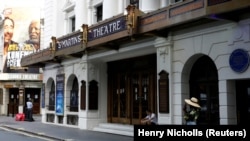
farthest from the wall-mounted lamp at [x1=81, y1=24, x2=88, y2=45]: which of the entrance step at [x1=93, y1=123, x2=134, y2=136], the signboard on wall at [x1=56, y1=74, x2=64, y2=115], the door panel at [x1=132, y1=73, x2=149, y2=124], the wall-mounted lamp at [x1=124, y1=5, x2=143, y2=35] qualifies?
the signboard on wall at [x1=56, y1=74, x2=64, y2=115]

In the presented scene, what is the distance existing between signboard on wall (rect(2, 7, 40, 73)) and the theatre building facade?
19.3 metres

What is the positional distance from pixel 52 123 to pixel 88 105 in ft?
17.8

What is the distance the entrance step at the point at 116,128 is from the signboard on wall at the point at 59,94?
4.01 m

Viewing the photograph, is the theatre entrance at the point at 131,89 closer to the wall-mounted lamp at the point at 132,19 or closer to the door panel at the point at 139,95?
the door panel at the point at 139,95

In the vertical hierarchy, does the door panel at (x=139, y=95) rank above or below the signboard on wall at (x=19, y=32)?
below

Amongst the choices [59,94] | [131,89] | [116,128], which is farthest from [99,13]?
[116,128]

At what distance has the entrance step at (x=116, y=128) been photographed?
57.2ft

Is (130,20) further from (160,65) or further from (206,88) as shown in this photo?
(206,88)

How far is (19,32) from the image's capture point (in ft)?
140

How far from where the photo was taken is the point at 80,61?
21.3 metres

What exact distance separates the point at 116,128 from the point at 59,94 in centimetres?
651

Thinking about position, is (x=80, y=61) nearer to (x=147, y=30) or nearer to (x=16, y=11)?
(x=147, y=30)

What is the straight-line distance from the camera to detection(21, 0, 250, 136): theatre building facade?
1213 centimetres

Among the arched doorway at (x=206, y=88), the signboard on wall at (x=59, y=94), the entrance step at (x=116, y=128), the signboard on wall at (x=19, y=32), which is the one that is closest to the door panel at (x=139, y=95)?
the entrance step at (x=116, y=128)
